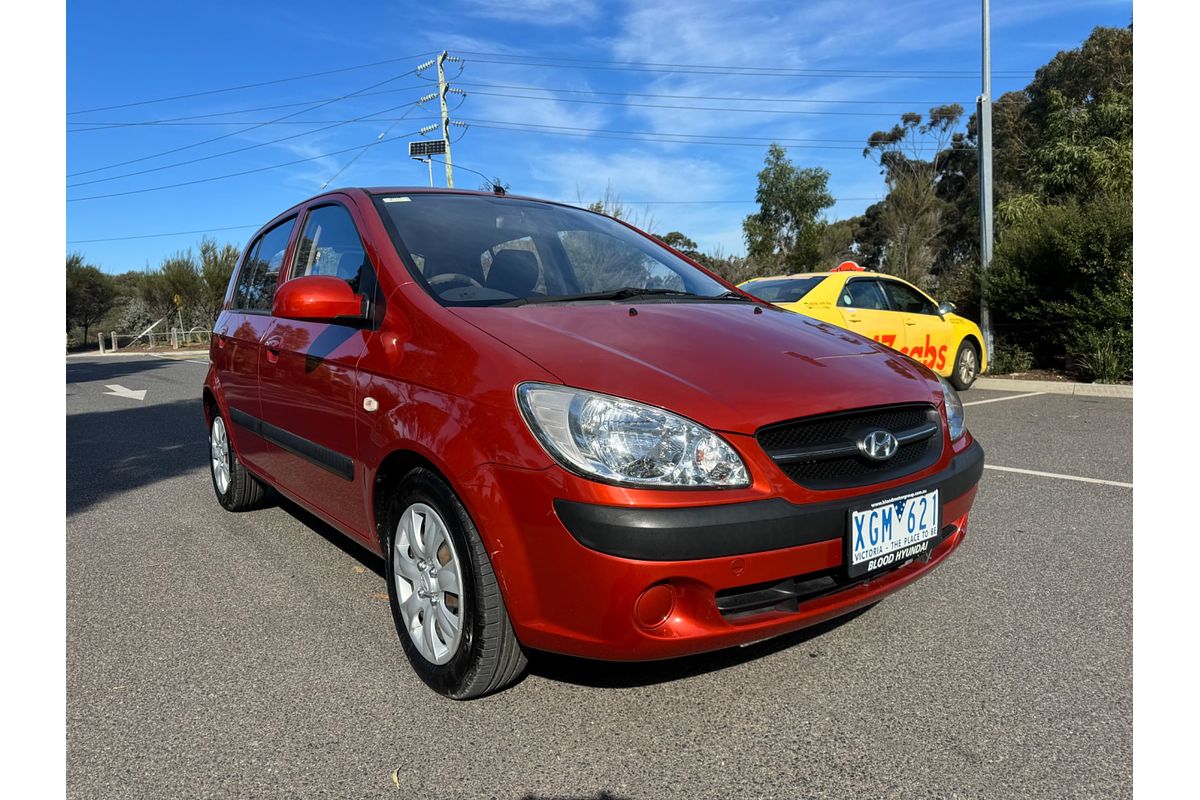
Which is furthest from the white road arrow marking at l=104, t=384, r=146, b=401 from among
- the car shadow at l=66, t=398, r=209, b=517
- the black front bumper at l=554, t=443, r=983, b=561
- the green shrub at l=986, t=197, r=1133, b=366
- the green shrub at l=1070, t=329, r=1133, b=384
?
the green shrub at l=1070, t=329, r=1133, b=384

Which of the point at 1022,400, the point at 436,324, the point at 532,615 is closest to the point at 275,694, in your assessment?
the point at 532,615

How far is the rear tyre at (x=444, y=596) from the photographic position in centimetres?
215

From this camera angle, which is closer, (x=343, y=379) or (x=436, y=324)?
(x=436, y=324)

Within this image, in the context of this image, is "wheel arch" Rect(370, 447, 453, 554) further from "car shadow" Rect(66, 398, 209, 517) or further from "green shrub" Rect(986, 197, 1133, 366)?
"green shrub" Rect(986, 197, 1133, 366)

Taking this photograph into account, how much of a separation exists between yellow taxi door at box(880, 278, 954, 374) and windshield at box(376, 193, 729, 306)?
5989 millimetres

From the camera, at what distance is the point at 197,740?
2.19m

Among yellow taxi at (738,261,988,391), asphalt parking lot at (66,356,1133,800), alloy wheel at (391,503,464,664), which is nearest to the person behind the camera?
asphalt parking lot at (66,356,1133,800)

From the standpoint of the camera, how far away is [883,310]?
28.2ft

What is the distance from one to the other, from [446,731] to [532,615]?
0.47m

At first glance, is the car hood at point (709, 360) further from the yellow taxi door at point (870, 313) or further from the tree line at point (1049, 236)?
the tree line at point (1049, 236)

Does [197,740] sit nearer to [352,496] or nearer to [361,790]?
[361,790]

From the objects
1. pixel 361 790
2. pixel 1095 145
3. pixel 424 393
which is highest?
pixel 1095 145

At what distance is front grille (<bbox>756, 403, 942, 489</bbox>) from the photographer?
2.05m

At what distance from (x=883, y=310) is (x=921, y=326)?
2.28ft
